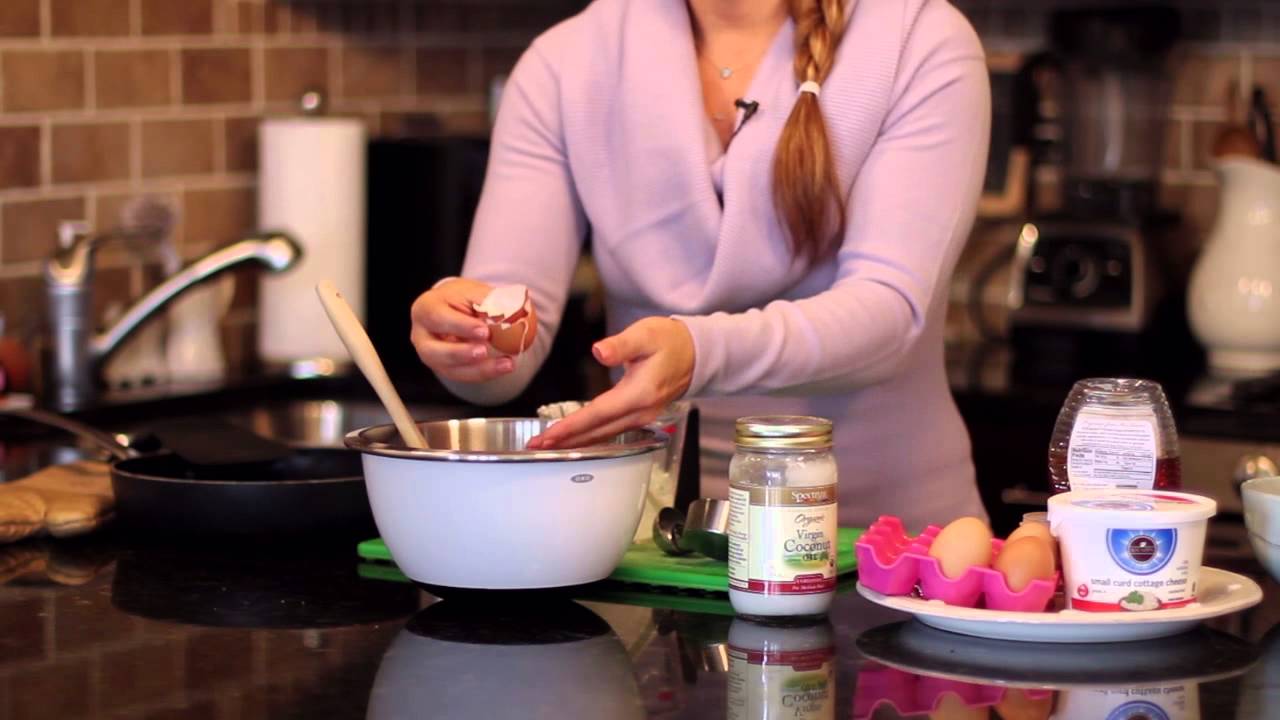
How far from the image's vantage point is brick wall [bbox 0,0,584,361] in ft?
8.17

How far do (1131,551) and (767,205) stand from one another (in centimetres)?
63

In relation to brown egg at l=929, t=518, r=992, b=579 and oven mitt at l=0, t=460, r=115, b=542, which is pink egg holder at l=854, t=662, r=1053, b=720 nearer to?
brown egg at l=929, t=518, r=992, b=579

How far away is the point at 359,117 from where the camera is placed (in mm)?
2861

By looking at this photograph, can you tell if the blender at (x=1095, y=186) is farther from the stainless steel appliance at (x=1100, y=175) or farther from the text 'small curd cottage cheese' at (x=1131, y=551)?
the text 'small curd cottage cheese' at (x=1131, y=551)

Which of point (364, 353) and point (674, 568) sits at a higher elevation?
point (364, 353)

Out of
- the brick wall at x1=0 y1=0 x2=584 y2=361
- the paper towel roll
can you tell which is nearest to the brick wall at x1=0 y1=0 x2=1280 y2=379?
the brick wall at x1=0 y1=0 x2=584 y2=361

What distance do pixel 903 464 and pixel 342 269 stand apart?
1302mm

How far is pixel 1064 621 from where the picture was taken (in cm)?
117

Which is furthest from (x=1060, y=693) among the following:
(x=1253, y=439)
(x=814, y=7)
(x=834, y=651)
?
(x=1253, y=439)

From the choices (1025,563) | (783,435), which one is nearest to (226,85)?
(783,435)

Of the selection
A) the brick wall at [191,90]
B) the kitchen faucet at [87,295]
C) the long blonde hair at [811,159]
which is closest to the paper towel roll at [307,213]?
the brick wall at [191,90]

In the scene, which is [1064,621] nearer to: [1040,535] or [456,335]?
[1040,535]

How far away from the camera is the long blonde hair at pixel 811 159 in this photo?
1649 mm

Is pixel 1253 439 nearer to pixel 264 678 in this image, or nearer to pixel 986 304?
pixel 986 304
